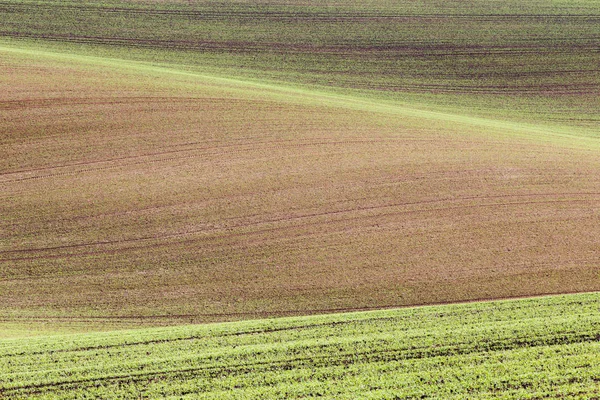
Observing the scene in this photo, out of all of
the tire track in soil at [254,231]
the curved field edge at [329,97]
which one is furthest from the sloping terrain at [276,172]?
the curved field edge at [329,97]

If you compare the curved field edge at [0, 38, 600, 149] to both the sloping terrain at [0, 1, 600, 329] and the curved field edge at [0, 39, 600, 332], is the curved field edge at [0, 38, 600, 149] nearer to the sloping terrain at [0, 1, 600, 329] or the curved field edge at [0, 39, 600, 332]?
the sloping terrain at [0, 1, 600, 329]

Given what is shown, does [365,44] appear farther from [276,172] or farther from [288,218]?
[288,218]

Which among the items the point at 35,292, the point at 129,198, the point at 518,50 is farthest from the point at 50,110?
the point at 518,50

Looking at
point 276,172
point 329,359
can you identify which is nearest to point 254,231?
point 276,172

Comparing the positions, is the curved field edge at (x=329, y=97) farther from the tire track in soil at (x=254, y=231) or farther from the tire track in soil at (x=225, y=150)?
the tire track in soil at (x=254, y=231)

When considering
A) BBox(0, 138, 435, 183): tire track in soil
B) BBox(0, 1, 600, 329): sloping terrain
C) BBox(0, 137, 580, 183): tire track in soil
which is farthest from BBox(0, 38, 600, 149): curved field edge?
BBox(0, 138, 435, 183): tire track in soil

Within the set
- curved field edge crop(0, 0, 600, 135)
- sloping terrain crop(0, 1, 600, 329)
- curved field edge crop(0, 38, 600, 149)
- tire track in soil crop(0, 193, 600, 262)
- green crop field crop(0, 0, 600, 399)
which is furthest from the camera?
curved field edge crop(0, 0, 600, 135)
